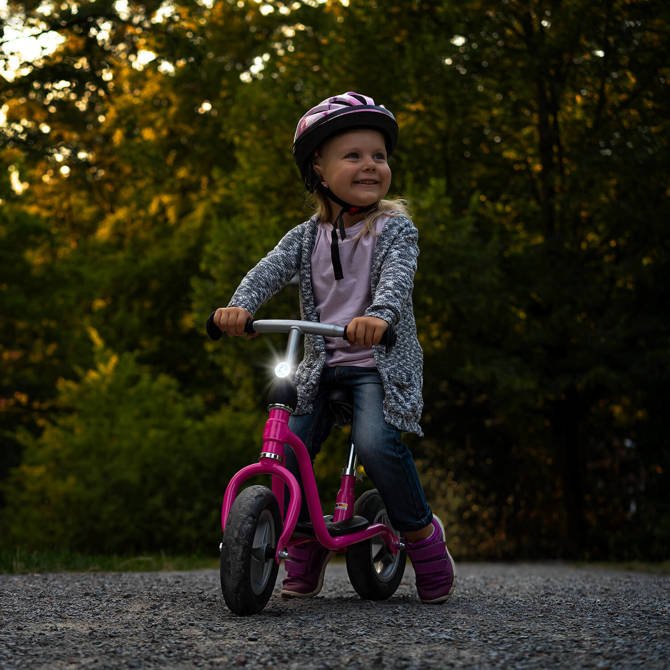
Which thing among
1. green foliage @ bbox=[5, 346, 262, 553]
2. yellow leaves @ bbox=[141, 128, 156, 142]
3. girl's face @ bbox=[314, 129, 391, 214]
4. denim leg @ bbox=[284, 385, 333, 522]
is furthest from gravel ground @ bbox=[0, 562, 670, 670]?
yellow leaves @ bbox=[141, 128, 156, 142]

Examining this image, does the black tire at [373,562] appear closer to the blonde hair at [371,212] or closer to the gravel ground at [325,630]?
the gravel ground at [325,630]

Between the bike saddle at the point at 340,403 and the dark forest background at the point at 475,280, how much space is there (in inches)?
203

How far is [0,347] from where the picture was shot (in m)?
15.5

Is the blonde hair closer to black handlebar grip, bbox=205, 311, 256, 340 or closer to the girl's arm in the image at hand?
the girl's arm

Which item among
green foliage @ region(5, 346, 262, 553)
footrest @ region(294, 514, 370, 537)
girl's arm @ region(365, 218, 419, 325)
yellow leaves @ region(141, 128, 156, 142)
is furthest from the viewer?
yellow leaves @ region(141, 128, 156, 142)

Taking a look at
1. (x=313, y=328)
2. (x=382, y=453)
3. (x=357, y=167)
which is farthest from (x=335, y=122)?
(x=382, y=453)

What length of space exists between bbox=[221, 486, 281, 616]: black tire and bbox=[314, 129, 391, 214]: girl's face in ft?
4.28

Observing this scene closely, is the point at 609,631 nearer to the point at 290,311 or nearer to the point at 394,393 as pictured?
the point at 394,393

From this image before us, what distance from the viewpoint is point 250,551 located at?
3.48 m

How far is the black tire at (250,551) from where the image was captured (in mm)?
3471

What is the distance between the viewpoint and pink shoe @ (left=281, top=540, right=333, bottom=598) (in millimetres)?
4289

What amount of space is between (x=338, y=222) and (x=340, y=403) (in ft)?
2.45

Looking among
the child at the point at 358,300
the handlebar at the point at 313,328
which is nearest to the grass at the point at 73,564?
the child at the point at 358,300

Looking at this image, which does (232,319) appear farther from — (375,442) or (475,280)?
(475,280)
